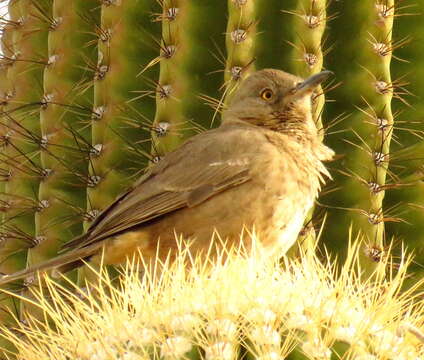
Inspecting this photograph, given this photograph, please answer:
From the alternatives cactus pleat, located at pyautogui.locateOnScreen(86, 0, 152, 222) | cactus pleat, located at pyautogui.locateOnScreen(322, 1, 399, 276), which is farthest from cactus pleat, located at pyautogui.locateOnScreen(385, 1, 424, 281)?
cactus pleat, located at pyautogui.locateOnScreen(86, 0, 152, 222)

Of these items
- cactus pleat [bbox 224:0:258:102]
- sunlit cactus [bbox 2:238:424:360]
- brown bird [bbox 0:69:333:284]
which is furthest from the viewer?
brown bird [bbox 0:69:333:284]

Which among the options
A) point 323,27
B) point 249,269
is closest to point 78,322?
point 249,269

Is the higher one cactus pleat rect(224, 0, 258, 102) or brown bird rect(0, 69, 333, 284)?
cactus pleat rect(224, 0, 258, 102)

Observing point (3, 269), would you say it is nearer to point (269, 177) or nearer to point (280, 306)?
point (269, 177)

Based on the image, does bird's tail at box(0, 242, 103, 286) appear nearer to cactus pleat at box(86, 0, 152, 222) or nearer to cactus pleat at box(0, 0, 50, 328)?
cactus pleat at box(86, 0, 152, 222)

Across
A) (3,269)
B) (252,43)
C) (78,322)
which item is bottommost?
(3,269)

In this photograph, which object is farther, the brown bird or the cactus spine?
the brown bird

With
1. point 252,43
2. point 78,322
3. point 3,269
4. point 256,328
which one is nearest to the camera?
point 256,328
